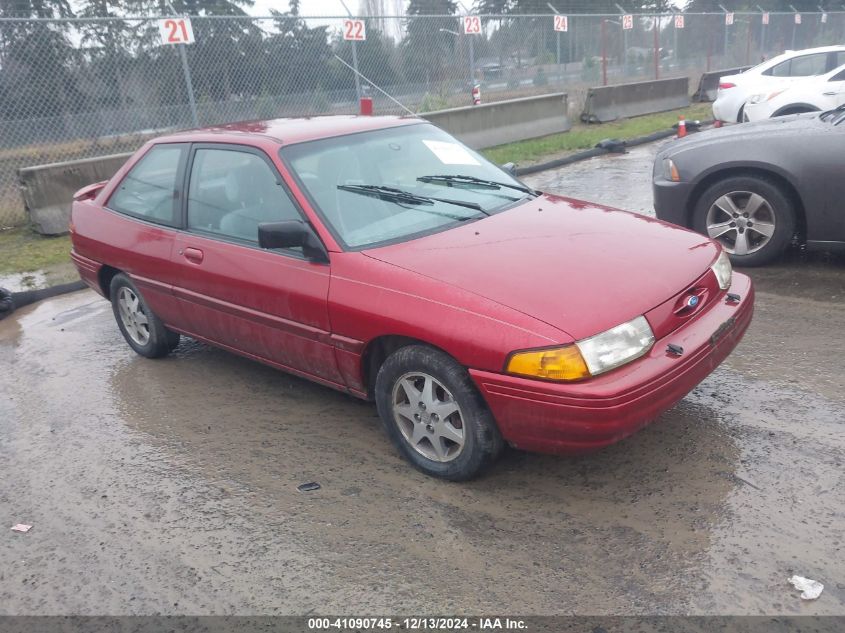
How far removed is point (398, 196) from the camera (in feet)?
13.4

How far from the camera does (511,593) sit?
2789 millimetres

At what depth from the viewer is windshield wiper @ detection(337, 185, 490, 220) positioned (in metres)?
4.04

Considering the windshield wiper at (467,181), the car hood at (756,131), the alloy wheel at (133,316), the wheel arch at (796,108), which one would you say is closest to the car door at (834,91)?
the wheel arch at (796,108)

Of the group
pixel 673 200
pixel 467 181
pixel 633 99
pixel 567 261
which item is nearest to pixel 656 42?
pixel 633 99

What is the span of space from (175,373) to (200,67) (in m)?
8.18

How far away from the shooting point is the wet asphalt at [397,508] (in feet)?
9.29

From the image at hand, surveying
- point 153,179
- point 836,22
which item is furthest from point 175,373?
point 836,22

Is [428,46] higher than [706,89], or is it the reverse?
[428,46]

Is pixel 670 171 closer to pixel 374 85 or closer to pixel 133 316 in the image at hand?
pixel 133 316

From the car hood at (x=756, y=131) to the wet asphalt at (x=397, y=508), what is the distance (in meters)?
1.71

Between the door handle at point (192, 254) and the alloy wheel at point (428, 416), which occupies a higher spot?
the door handle at point (192, 254)

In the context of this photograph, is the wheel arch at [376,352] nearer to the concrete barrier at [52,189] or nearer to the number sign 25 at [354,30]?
the concrete barrier at [52,189]

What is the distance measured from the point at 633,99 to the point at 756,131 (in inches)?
481

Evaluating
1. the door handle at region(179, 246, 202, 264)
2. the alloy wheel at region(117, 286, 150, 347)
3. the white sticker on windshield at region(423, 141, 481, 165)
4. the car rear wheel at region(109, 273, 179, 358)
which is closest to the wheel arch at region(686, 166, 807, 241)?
the white sticker on windshield at region(423, 141, 481, 165)
